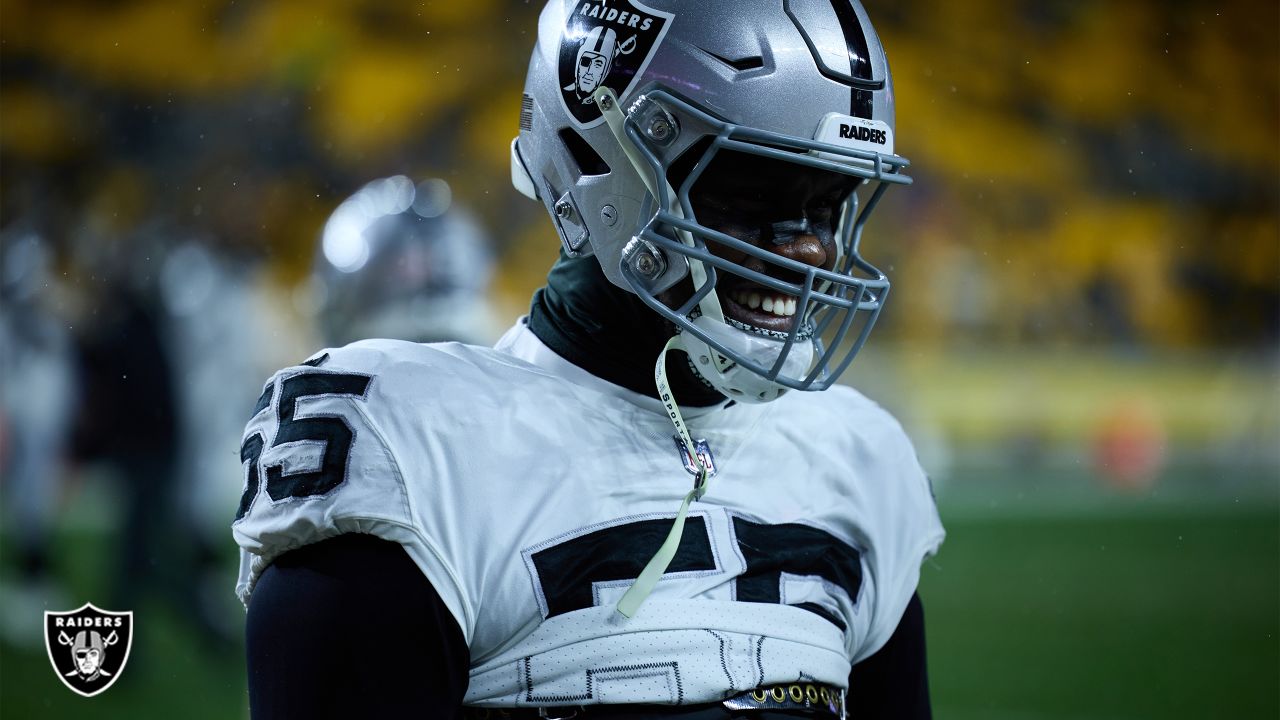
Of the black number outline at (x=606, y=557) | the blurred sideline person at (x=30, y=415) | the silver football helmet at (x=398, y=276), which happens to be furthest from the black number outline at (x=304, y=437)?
the blurred sideline person at (x=30, y=415)

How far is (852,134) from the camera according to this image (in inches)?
37.8

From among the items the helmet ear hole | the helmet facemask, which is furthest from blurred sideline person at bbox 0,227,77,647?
the helmet facemask

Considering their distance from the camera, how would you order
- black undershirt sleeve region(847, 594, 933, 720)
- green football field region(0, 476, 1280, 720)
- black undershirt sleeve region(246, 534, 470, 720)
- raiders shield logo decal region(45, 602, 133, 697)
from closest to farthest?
black undershirt sleeve region(246, 534, 470, 720) < black undershirt sleeve region(847, 594, 933, 720) < raiders shield logo decal region(45, 602, 133, 697) < green football field region(0, 476, 1280, 720)

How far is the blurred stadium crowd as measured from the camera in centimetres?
243

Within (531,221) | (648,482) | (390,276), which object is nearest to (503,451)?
(648,482)

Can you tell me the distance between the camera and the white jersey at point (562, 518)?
2.83ft

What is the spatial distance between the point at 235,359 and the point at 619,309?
3669mm

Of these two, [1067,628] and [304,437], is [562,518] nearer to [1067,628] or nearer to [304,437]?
[304,437]

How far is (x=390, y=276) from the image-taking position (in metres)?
2.30

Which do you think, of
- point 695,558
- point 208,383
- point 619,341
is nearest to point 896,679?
point 695,558

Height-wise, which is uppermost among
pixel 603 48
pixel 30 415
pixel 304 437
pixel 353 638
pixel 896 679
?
pixel 603 48

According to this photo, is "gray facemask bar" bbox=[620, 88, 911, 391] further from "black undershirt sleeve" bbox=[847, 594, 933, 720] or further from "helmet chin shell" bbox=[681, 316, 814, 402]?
"black undershirt sleeve" bbox=[847, 594, 933, 720]

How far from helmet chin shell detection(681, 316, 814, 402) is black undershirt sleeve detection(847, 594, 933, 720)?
0.85ft

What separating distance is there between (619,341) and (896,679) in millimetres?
350
